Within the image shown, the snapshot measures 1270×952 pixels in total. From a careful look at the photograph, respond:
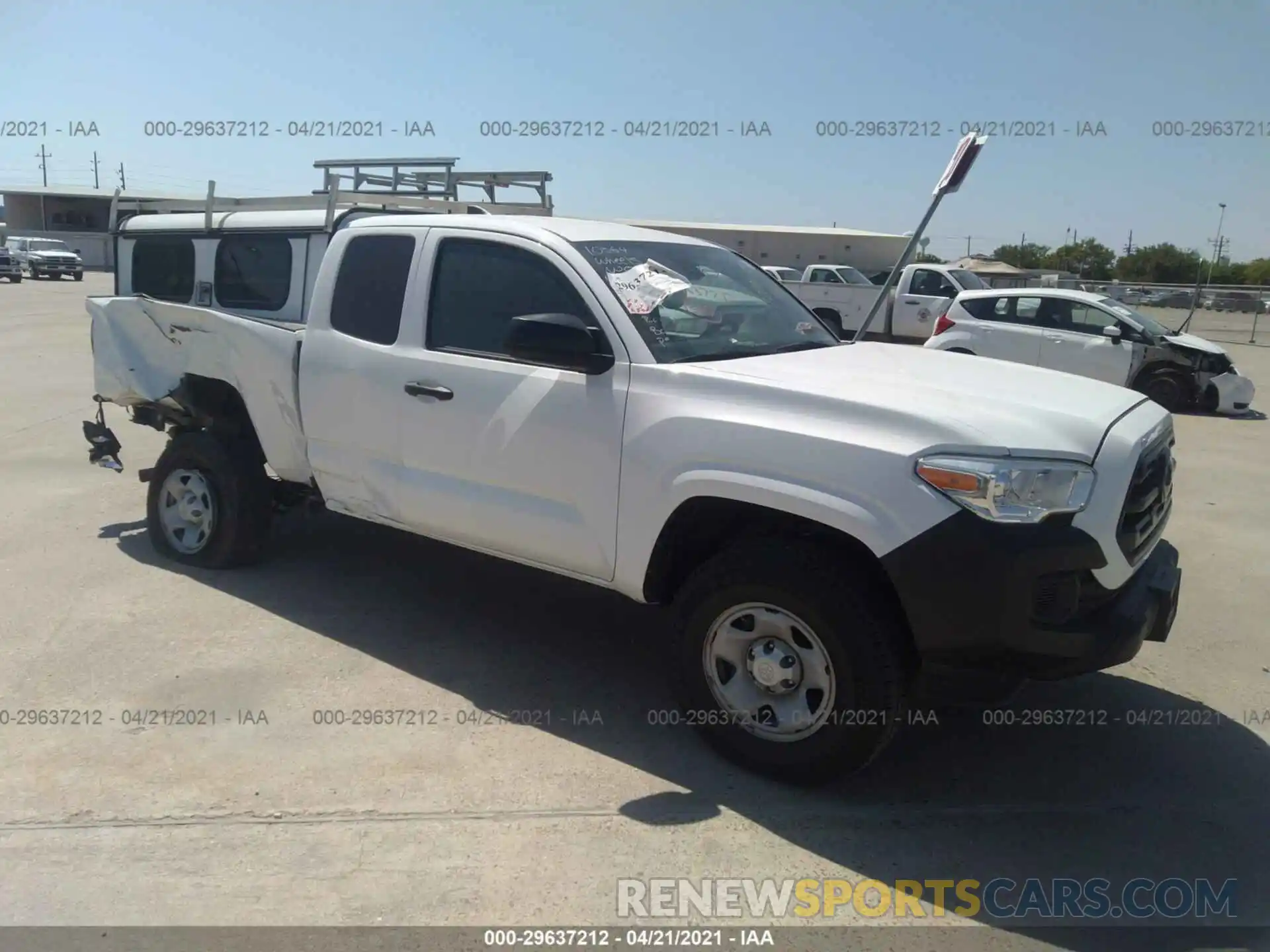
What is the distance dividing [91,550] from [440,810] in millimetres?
3916

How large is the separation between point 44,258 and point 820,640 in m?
45.9

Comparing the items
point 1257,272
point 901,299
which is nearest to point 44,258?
point 901,299

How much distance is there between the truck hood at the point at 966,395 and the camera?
328 centimetres

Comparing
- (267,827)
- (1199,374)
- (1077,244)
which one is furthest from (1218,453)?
(1077,244)

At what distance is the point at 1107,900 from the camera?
10.4 ft

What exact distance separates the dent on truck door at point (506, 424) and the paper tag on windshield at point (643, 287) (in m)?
0.13

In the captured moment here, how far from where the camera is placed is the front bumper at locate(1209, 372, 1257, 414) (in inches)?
521

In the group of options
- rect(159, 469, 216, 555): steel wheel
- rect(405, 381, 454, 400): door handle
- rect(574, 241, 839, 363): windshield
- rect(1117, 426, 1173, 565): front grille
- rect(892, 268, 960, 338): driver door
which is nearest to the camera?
rect(1117, 426, 1173, 565): front grille

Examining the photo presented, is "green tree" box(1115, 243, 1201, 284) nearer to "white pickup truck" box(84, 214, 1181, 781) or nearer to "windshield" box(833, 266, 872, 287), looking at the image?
"windshield" box(833, 266, 872, 287)

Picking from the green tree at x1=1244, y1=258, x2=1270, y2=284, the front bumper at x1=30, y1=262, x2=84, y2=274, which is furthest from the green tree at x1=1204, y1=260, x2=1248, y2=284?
the front bumper at x1=30, y1=262, x2=84, y2=274

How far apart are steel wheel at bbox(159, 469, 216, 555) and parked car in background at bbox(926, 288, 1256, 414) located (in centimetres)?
997

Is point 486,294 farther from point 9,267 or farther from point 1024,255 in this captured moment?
point 1024,255

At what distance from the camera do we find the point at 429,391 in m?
4.47

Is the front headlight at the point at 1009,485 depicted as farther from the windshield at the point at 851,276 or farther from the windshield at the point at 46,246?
the windshield at the point at 46,246
